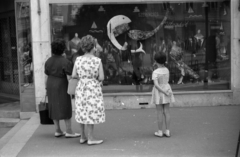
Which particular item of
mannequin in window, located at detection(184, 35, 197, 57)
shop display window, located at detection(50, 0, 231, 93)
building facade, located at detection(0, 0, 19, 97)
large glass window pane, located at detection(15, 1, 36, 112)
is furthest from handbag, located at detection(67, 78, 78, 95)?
building facade, located at detection(0, 0, 19, 97)

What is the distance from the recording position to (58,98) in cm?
702

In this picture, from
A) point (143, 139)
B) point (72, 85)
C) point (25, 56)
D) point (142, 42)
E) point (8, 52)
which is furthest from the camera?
point (8, 52)

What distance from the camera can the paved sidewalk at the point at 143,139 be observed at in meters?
6.20

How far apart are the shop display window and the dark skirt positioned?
3170 millimetres

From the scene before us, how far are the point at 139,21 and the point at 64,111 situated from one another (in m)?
4.04

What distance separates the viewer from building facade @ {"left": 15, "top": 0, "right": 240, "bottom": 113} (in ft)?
32.3

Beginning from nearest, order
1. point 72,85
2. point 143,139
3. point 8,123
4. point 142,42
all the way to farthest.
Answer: point 72,85
point 143,139
point 8,123
point 142,42

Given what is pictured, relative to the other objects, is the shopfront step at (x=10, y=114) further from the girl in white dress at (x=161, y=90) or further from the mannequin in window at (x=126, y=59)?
the girl in white dress at (x=161, y=90)

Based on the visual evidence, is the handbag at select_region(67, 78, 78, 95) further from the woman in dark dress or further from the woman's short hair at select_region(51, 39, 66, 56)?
the woman's short hair at select_region(51, 39, 66, 56)

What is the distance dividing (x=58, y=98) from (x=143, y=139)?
1.60m

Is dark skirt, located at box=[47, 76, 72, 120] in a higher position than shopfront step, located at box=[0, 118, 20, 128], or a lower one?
higher

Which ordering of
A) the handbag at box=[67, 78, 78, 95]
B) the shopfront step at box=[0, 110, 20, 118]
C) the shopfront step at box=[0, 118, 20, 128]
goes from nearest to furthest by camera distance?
the handbag at box=[67, 78, 78, 95] < the shopfront step at box=[0, 118, 20, 128] < the shopfront step at box=[0, 110, 20, 118]

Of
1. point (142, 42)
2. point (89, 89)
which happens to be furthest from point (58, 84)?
point (142, 42)

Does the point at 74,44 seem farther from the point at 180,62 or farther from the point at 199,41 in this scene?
the point at 199,41
